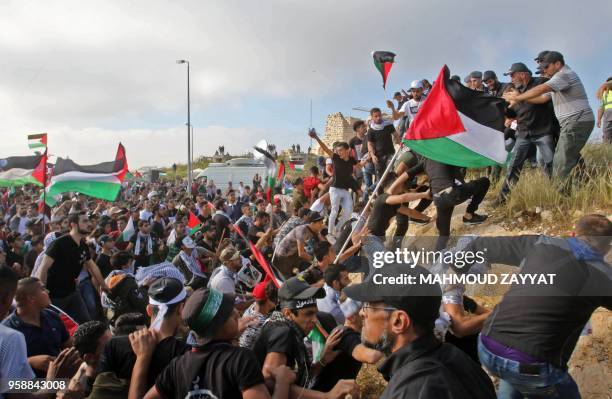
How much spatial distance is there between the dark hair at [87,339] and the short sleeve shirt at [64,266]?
287 cm

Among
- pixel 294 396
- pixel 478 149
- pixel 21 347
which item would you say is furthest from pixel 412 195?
pixel 21 347

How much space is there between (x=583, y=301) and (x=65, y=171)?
11.4 metres

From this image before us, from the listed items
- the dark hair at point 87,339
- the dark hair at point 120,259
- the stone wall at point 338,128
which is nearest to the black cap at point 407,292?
the dark hair at point 87,339

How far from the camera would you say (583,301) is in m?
2.56

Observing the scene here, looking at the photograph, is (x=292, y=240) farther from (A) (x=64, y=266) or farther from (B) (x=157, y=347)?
(B) (x=157, y=347)

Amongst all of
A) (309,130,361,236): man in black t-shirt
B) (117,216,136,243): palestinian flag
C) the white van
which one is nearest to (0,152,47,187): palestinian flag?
(117,216,136,243): palestinian flag

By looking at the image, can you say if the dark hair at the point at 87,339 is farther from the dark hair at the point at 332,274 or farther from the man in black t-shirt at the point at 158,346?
the dark hair at the point at 332,274

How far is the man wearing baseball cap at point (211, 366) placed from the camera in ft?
7.64

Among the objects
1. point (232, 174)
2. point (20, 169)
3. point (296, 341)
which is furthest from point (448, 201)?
point (232, 174)

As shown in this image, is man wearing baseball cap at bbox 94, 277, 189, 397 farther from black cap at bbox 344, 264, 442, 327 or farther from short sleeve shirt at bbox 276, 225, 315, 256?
short sleeve shirt at bbox 276, 225, 315, 256

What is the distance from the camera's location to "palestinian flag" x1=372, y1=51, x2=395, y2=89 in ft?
27.4

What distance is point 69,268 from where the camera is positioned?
571cm

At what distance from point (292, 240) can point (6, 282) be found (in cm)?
441

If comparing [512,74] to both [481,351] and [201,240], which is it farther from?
[201,240]
